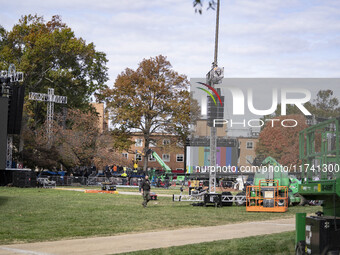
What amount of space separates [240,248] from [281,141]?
30.9m

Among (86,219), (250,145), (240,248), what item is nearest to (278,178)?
(250,145)

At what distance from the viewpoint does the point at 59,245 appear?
13680 mm

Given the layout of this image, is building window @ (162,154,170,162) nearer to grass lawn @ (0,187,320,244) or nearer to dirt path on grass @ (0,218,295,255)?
grass lawn @ (0,187,320,244)

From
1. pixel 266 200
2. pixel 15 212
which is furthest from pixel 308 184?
pixel 266 200

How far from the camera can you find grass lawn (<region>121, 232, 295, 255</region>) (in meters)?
12.4

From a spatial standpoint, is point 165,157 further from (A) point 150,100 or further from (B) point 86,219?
(B) point 86,219

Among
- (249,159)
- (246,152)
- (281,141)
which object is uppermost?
(281,141)

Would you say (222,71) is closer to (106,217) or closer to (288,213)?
(288,213)

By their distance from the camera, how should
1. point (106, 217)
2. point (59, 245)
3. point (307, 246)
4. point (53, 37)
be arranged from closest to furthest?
point (307, 246) → point (59, 245) → point (106, 217) → point (53, 37)

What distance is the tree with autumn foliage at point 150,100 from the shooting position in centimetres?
6712

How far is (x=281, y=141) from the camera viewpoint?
141 feet

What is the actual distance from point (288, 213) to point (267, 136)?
17257 mm

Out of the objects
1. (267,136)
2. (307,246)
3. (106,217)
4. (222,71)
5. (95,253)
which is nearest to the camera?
(307,246)

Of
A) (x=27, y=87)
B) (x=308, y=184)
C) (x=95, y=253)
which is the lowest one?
(x=95, y=253)
